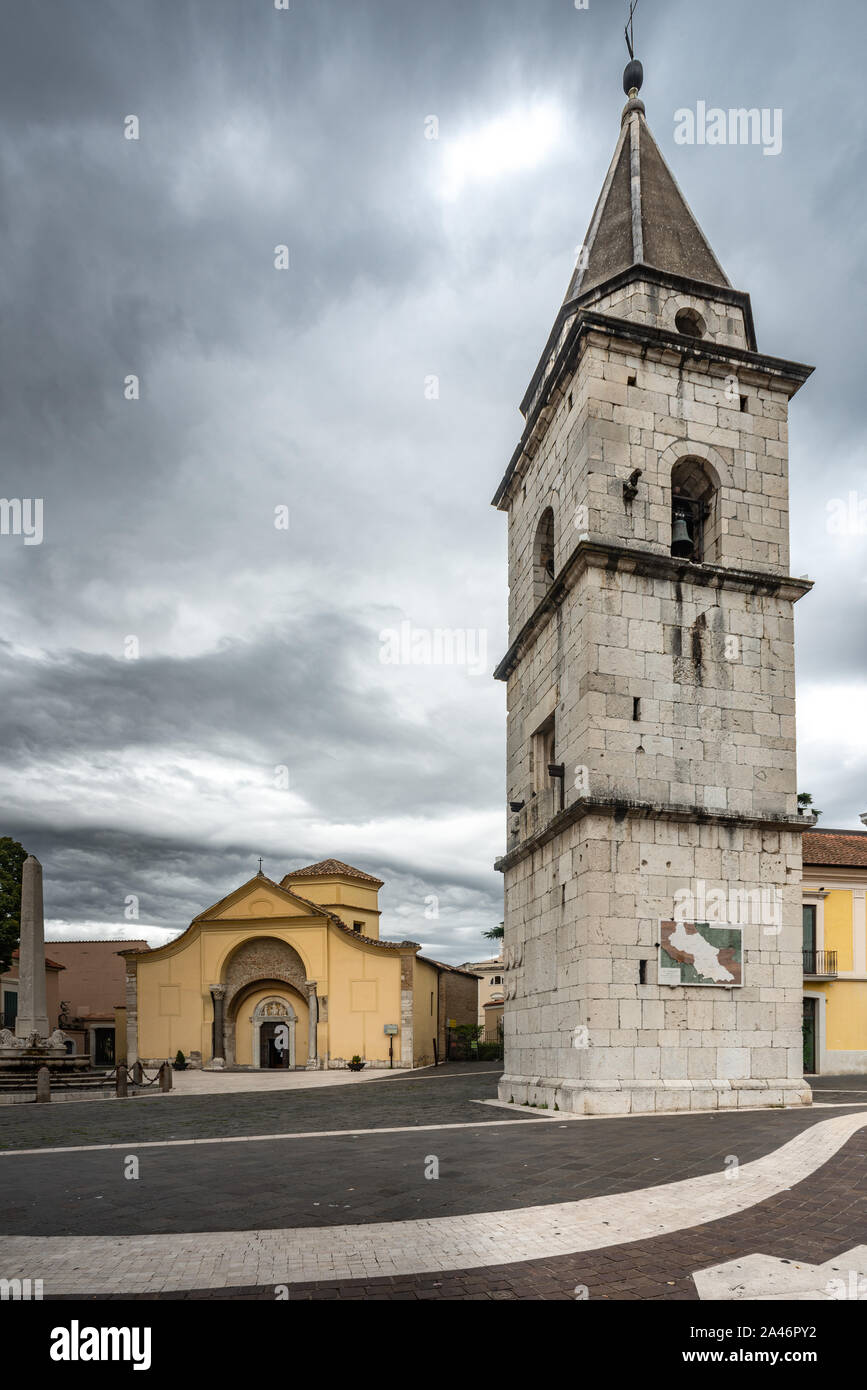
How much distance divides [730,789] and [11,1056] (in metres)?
19.7

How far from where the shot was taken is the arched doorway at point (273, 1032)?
3766 centimetres

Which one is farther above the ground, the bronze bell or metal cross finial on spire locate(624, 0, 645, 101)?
metal cross finial on spire locate(624, 0, 645, 101)

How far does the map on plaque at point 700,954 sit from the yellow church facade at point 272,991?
23.5 meters

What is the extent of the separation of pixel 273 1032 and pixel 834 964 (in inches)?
850

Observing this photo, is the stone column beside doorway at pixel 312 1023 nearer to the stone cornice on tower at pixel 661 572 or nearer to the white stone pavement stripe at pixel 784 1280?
the stone cornice on tower at pixel 661 572

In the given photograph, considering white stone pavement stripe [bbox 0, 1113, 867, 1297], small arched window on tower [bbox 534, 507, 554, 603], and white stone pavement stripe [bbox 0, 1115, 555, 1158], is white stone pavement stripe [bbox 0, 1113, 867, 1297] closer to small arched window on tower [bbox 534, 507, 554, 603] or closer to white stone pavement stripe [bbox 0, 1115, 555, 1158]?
white stone pavement stripe [bbox 0, 1115, 555, 1158]

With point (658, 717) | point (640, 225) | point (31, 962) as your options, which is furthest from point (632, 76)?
point (31, 962)

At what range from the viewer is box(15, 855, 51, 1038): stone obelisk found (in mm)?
25656

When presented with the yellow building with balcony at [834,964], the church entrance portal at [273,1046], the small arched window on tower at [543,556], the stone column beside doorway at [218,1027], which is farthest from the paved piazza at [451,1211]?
the church entrance portal at [273,1046]

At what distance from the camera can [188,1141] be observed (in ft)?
37.4

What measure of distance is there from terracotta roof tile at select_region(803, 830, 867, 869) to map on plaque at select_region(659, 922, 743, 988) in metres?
14.7

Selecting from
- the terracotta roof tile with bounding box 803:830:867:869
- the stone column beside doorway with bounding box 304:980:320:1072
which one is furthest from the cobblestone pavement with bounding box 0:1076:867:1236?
the stone column beside doorway with bounding box 304:980:320:1072

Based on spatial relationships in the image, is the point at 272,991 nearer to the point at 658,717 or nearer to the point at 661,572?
the point at 658,717
